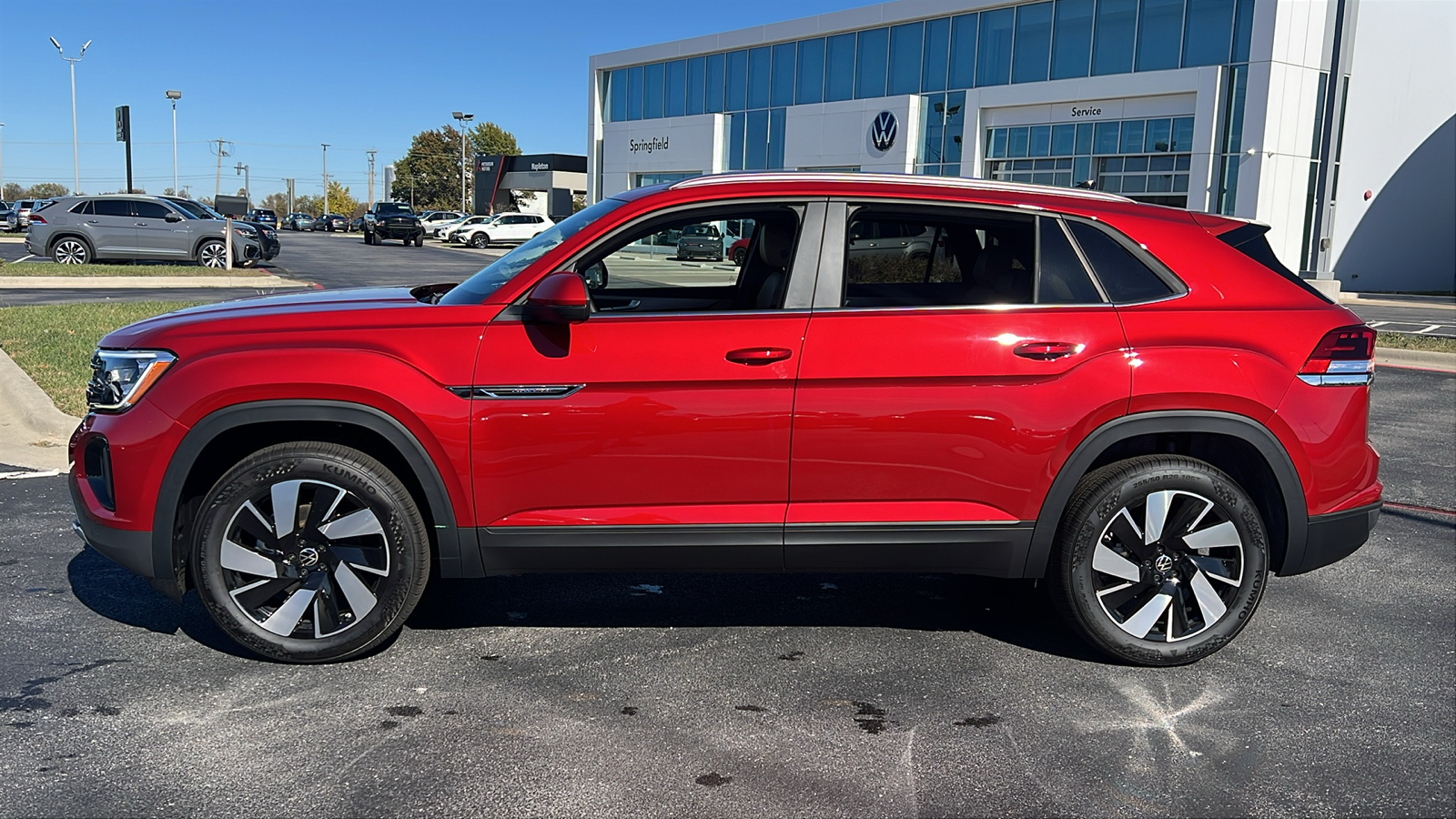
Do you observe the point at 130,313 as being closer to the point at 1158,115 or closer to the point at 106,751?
the point at 106,751

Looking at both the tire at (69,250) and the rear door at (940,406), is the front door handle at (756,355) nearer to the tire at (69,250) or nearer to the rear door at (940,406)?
the rear door at (940,406)

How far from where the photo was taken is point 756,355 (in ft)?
12.9

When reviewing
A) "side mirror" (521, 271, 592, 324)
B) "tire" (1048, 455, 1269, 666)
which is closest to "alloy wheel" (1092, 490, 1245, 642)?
"tire" (1048, 455, 1269, 666)

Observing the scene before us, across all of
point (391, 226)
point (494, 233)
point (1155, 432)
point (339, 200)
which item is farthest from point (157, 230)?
point (339, 200)

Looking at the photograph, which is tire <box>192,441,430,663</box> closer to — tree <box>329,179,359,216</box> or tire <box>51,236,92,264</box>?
tire <box>51,236,92,264</box>

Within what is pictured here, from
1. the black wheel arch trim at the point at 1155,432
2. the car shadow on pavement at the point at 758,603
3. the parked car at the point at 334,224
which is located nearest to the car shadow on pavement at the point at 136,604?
the car shadow on pavement at the point at 758,603

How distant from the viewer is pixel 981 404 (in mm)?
3986

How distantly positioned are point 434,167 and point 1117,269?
124 m

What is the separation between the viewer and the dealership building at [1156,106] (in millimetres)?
31500

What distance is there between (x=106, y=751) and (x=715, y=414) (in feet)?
6.99

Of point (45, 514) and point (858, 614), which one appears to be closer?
point (858, 614)

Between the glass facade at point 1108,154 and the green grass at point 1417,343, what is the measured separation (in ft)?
50.8

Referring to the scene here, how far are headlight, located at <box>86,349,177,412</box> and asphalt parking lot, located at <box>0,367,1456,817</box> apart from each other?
0.94m

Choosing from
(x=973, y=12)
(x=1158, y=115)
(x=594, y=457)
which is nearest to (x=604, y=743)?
(x=594, y=457)
